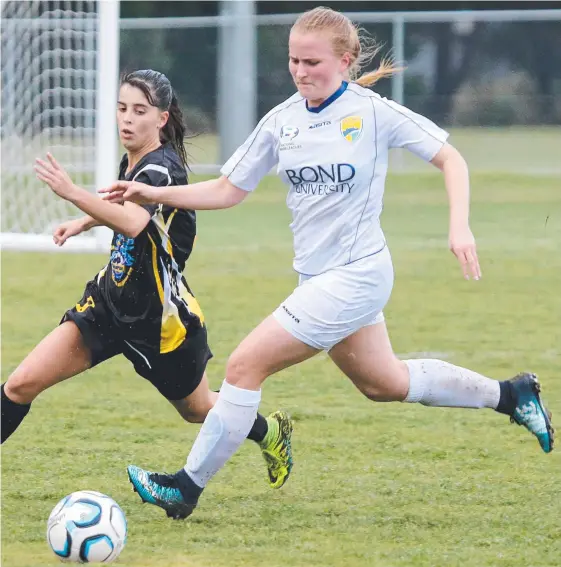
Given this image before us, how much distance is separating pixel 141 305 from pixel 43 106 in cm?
1036

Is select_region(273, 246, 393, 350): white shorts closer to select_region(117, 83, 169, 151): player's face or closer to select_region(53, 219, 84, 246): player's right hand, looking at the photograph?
select_region(117, 83, 169, 151): player's face

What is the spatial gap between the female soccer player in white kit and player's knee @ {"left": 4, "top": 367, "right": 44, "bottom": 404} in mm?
538

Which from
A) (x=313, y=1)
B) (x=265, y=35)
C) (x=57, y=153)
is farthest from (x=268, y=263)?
(x=313, y=1)

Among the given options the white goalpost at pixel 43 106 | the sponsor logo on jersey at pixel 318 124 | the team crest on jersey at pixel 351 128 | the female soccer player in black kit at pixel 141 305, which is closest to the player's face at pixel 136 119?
the female soccer player in black kit at pixel 141 305

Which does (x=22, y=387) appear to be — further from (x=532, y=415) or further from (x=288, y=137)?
(x=532, y=415)

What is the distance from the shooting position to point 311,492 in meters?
5.18

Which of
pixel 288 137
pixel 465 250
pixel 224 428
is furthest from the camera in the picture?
pixel 288 137

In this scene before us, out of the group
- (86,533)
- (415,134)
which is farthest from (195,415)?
(415,134)

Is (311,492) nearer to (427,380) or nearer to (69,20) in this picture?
A: (427,380)

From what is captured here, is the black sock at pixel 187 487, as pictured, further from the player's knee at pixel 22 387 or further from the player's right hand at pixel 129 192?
the player's right hand at pixel 129 192

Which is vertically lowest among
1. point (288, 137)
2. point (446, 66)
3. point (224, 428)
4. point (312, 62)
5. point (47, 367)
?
point (224, 428)

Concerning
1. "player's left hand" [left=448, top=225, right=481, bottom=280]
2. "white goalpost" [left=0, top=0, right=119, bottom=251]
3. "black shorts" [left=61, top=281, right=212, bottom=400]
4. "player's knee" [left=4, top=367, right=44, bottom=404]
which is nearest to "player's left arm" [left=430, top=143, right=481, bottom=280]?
"player's left hand" [left=448, top=225, right=481, bottom=280]

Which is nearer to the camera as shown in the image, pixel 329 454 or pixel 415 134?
pixel 415 134

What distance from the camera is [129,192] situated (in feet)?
15.4
